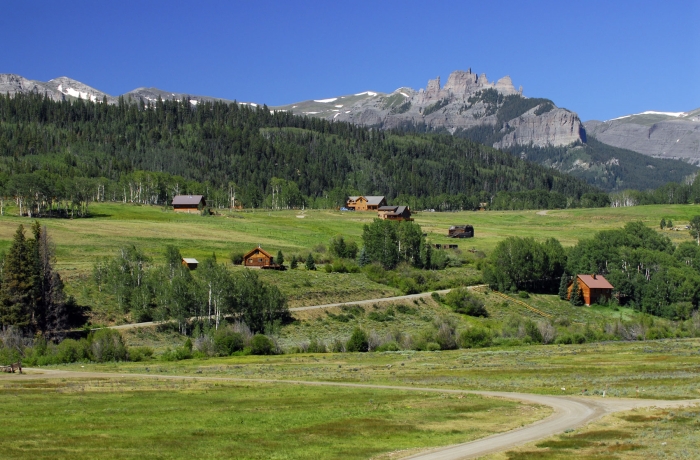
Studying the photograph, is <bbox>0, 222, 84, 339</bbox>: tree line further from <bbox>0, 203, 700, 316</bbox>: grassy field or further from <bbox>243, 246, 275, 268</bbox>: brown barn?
<bbox>243, 246, 275, 268</bbox>: brown barn

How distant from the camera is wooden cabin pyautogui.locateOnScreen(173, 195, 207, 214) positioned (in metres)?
181

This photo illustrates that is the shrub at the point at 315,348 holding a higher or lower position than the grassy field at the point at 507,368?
lower

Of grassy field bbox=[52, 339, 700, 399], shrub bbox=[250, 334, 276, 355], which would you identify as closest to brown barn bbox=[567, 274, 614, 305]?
grassy field bbox=[52, 339, 700, 399]

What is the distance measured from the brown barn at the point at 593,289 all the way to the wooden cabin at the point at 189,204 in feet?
324

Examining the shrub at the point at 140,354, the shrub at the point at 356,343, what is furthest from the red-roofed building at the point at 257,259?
the shrub at the point at 140,354

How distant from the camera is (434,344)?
77.5 m

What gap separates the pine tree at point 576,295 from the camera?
106 meters

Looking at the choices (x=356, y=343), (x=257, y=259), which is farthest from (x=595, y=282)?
(x=356, y=343)

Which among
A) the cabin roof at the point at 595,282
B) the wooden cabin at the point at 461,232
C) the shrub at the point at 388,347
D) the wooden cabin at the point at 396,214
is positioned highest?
the wooden cabin at the point at 396,214

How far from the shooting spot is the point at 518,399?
4238 cm

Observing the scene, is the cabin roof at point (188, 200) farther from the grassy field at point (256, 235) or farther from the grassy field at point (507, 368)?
the grassy field at point (507, 368)

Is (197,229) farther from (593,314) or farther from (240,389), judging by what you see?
(240,389)

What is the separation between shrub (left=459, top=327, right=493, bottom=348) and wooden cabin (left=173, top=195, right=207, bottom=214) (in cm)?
11020

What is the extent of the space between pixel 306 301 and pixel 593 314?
38.7 m
